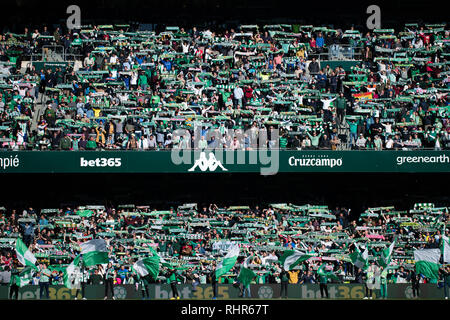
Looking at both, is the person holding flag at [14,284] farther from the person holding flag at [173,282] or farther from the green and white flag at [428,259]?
the green and white flag at [428,259]

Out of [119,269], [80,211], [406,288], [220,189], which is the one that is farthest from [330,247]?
[80,211]

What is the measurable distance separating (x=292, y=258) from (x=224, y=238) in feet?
7.58

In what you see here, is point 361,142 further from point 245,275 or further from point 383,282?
point 245,275

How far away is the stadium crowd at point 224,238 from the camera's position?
67.8 ft

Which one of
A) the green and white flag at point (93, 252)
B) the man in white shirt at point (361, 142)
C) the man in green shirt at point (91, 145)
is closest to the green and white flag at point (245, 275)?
the green and white flag at point (93, 252)

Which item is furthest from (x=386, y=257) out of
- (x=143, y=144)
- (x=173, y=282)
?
(x=143, y=144)

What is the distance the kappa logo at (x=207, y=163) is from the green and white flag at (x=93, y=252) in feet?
10.7

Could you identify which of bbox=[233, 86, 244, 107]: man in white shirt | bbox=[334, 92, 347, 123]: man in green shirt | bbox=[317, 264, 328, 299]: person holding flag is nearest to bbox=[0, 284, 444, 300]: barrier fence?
bbox=[317, 264, 328, 299]: person holding flag

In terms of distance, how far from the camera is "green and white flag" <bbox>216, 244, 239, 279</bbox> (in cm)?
2012

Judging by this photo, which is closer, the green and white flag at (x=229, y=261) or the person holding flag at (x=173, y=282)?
the green and white flag at (x=229, y=261)

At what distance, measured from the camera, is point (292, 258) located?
A: 20266 mm

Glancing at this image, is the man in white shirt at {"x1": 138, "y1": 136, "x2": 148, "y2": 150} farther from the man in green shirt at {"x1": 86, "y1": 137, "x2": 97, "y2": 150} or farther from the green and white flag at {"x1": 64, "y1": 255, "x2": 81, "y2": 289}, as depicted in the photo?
the green and white flag at {"x1": 64, "y1": 255, "x2": 81, "y2": 289}

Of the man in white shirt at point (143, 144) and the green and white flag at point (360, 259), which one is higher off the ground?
the man in white shirt at point (143, 144)

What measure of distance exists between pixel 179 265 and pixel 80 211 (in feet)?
11.9
